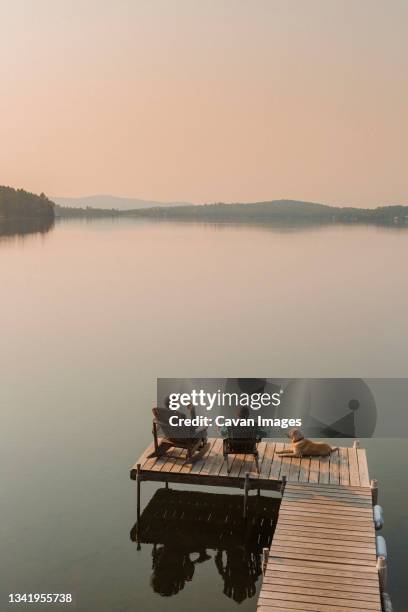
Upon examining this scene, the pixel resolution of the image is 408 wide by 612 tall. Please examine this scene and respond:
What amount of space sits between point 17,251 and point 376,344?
8501 centimetres

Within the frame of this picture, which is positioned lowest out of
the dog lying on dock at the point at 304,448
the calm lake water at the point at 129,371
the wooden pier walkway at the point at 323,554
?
the calm lake water at the point at 129,371

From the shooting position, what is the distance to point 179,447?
1691 cm

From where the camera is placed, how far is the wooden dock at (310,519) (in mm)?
11766

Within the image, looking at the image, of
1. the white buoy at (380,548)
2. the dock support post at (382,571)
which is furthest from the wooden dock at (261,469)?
the dock support post at (382,571)

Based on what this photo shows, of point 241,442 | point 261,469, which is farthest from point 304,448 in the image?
point 241,442

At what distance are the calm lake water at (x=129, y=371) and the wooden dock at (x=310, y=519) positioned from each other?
1.23m

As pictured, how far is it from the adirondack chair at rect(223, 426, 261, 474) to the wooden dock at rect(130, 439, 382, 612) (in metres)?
0.33

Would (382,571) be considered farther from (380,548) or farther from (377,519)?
(377,519)

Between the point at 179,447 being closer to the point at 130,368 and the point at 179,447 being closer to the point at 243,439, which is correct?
the point at 243,439

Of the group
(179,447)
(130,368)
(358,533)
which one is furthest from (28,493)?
(130,368)

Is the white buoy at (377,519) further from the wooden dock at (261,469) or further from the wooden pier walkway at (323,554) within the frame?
the wooden dock at (261,469)

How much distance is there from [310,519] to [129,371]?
19.2 meters

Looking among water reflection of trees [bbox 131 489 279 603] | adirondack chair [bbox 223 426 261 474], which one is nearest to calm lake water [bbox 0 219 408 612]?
water reflection of trees [bbox 131 489 279 603]

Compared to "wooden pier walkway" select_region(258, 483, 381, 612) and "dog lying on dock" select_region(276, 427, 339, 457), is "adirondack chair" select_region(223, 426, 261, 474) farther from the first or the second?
"wooden pier walkway" select_region(258, 483, 381, 612)
